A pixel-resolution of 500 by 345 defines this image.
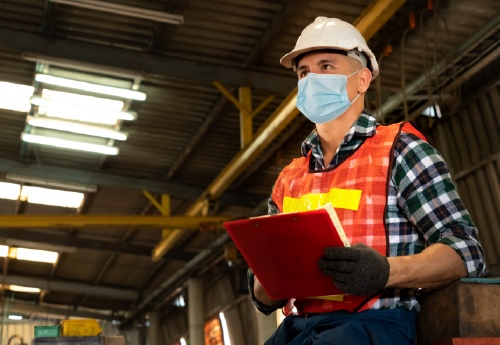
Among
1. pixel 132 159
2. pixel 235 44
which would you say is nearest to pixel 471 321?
pixel 235 44

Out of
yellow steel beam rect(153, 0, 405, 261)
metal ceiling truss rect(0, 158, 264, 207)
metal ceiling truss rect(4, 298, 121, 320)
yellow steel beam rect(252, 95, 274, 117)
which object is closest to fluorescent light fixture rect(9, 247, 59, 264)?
yellow steel beam rect(153, 0, 405, 261)

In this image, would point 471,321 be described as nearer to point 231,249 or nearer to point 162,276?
point 231,249

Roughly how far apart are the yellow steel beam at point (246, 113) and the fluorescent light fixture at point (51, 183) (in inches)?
200

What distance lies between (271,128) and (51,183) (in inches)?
258

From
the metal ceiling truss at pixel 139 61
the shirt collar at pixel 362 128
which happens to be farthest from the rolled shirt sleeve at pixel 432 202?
the metal ceiling truss at pixel 139 61

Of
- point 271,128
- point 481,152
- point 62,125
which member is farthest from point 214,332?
point 481,152

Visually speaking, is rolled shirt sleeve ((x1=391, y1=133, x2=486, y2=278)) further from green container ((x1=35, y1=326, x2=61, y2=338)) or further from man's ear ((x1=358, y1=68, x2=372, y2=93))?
green container ((x1=35, y1=326, x2=61, y2=338))

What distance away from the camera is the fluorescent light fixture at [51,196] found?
44.2ft

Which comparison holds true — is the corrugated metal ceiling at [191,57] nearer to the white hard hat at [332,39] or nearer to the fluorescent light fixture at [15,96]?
the fluorescent light fixture at [15,96]

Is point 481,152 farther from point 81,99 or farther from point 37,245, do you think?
point 37,245

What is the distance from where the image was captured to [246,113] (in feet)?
31.2

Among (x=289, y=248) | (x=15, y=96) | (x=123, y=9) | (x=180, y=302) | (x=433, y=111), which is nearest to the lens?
(x=289, y=248)

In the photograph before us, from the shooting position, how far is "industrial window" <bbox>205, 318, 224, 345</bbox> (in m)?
18.3

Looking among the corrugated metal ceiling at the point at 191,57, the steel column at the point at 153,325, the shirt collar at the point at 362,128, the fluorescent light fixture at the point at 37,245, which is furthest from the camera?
the steel column at the point at 153,325
